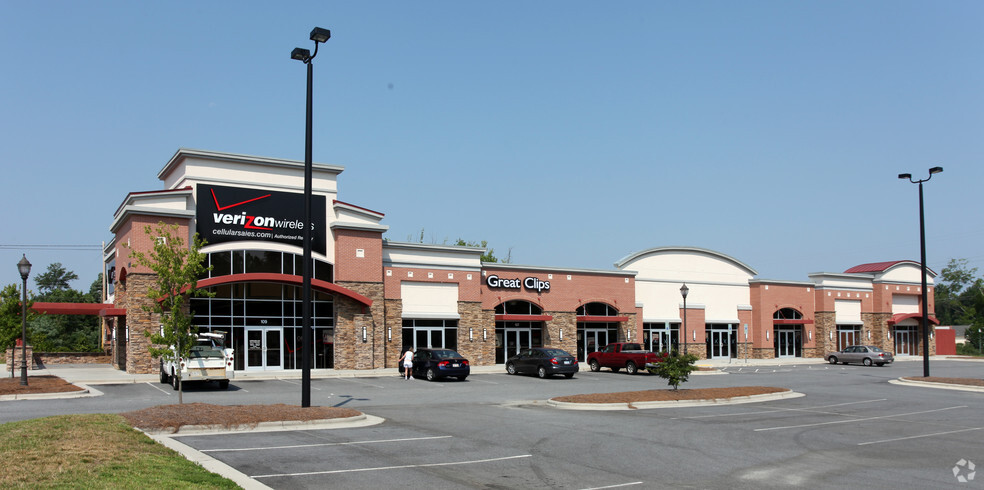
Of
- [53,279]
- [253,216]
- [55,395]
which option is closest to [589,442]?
[55,395]

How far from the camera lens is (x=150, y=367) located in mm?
31656

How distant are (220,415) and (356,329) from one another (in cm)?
2121

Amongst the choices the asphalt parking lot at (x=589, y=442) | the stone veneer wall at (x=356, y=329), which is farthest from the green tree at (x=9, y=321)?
the stone veneer wall at (x=356, y=329)

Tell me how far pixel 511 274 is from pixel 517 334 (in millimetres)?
3653

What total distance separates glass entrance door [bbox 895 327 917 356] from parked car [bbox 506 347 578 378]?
135 ft

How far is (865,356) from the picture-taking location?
48.7m

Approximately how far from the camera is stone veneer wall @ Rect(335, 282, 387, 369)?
120 feet

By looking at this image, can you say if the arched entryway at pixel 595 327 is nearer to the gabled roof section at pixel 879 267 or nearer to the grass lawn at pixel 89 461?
the gabled roof section at pixel 879 267

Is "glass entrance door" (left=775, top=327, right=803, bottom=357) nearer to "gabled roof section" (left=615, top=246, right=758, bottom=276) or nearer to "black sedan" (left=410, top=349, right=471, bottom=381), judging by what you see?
"gabled roof section" (left=615, top=246, right=758, bottom=276)

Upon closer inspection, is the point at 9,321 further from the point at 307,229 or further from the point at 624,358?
the point at 624,358

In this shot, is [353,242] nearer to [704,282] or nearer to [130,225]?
[130,225]

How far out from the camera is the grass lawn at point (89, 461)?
8547mm

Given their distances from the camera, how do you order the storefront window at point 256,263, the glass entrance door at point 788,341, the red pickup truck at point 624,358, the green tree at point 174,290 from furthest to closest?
the glass entrance door at point 788,341 → the red pickup truck at point 624,358 → the storefront window at point 256,263 → the green tree at point 174,290

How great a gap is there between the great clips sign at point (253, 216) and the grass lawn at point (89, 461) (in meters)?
21.9
